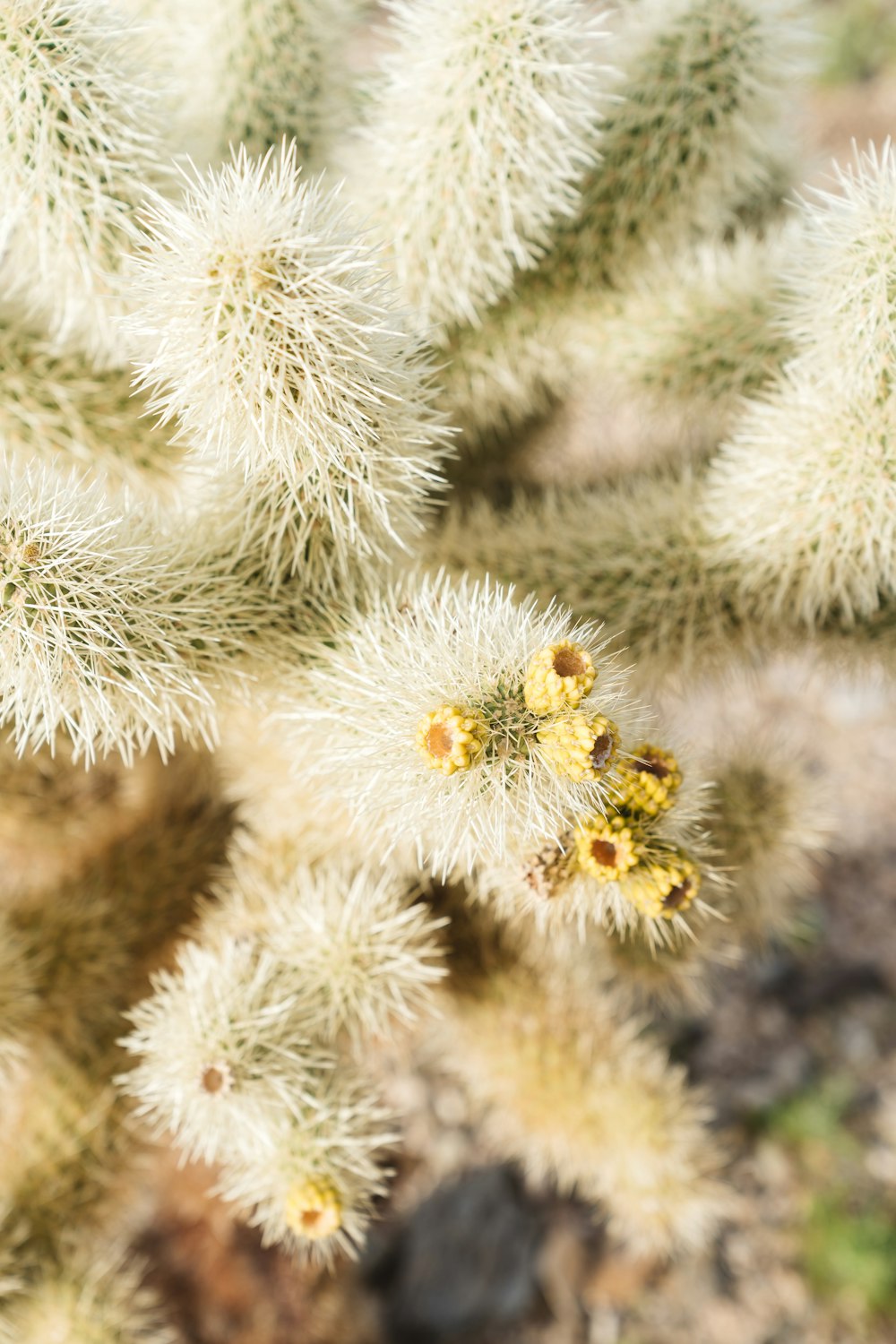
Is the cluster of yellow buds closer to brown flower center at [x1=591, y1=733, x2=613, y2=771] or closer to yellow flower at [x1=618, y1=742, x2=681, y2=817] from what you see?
yellow flower at [x1=618, y1=742, x2=681, y2=817]

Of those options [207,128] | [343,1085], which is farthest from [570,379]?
[343,1085]

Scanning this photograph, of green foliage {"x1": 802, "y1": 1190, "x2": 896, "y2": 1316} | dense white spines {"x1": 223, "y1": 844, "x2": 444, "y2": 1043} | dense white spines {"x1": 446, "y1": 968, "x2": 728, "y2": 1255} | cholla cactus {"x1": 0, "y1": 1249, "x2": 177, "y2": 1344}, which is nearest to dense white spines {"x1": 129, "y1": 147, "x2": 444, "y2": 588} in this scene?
dense white spines {"x1": 223, "y1": 844, "x2": 444, "y2": 1043}

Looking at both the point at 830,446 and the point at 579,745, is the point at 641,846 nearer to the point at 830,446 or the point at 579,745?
the point at 579,745

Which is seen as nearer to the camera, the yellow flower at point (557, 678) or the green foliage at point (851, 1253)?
the yellow flower at point (557, 678)

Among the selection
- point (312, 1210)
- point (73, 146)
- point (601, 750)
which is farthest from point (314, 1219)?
point (73, 146)

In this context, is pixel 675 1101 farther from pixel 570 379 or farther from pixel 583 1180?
pixel 570 379

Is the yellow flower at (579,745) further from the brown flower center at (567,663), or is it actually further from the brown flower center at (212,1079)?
the brown flower center at (212,1079)

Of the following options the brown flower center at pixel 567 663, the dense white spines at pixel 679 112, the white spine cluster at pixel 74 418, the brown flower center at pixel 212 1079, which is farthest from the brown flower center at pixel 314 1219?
the dense white spines at pixel 679 112
